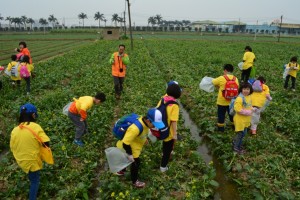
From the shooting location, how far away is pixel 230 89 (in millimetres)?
6816

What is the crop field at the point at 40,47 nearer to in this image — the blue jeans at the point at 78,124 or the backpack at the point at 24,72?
the backpack at the point at 24,72

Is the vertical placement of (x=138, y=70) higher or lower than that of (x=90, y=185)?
higher

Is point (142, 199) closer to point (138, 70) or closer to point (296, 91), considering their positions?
point (296, 91)

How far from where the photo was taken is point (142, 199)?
15.8ft

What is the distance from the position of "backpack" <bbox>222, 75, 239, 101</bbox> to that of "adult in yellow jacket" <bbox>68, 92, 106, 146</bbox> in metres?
3.16

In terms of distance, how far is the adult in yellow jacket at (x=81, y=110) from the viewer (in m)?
5.91

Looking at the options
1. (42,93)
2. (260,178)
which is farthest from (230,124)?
(42,93)

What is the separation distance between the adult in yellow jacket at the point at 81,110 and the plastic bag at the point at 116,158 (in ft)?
4.90

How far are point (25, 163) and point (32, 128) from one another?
58 cm

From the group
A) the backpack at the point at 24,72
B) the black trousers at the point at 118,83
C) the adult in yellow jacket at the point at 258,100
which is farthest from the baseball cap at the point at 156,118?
the backpack at the point at 24,72

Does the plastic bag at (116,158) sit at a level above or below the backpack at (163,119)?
below

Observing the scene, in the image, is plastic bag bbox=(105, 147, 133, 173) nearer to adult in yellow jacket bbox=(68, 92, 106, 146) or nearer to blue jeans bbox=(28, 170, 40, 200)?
blue jeans bbox=(28, 170, 40, 200)

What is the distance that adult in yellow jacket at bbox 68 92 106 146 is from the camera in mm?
5906

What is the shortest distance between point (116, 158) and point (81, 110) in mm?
1677
